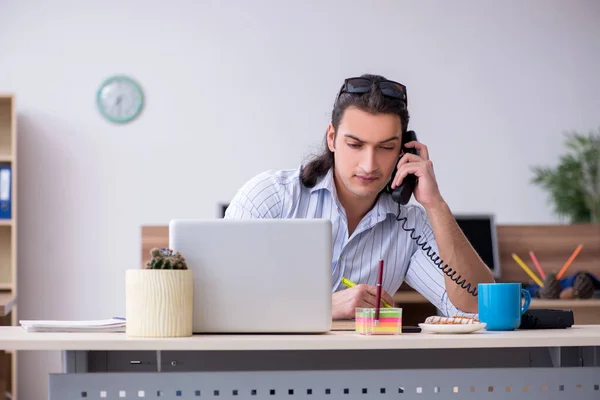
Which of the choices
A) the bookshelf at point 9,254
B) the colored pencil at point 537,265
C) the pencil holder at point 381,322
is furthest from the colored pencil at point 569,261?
the bookshelf at point 9,254

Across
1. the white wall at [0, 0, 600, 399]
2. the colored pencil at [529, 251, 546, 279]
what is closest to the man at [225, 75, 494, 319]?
the colored pencil at [529, 251, 546, 279]

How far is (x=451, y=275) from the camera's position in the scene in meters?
2.23

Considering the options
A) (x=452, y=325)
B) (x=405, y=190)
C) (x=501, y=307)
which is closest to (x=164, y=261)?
(x=452, y=325)

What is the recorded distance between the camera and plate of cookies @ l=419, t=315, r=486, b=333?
161cm

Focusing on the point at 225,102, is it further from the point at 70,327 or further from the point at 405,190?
the point at 70,327

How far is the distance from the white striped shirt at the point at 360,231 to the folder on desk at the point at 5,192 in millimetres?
2565

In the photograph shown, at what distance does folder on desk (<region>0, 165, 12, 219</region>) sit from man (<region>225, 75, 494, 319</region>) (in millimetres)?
2582

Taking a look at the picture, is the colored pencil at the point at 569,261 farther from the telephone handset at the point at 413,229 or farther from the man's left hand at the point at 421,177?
the man's left hand at the point at 421,177

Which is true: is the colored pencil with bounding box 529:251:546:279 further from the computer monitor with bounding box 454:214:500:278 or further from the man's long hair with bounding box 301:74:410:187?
the man's long hair with bounding box 301:74:410:187

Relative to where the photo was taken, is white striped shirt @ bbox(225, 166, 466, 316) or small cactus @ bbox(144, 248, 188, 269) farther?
white striped shirt @ bbox(225, 166, 466, 316)

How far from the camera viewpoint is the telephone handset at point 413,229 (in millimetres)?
2229

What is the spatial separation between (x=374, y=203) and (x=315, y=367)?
0.85 m

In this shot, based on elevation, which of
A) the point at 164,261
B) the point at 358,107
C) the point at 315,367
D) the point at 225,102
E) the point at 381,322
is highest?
the point at 225,102

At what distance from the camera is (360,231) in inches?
95.2
